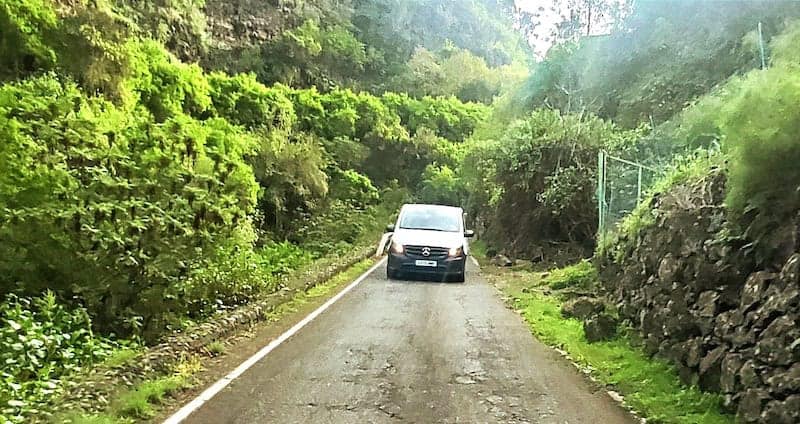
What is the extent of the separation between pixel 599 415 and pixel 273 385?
3069 millimetres

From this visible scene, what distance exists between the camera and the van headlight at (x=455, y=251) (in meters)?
18.4

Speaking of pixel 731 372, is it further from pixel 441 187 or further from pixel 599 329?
pixel 441 187

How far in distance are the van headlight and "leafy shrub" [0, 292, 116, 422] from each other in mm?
9341

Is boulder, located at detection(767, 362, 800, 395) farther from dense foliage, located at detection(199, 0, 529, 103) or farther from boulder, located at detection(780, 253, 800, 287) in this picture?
dense foliage, located at detection(199, 0, 529, 103)

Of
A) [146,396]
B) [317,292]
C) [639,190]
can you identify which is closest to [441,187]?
[317,292]

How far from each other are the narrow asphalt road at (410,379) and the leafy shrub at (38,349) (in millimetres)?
1513

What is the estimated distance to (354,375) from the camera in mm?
7992

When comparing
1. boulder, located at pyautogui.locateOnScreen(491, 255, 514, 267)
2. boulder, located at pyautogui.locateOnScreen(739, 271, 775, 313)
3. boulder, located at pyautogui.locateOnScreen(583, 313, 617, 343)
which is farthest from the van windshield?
boulder, located at pyautogui.locateOnScreen(739, 271, 775, 313)

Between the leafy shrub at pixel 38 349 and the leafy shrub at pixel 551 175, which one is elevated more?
the leafy shrub at pixel 551 175

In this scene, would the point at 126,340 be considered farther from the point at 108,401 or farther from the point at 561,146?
the point at 561,146

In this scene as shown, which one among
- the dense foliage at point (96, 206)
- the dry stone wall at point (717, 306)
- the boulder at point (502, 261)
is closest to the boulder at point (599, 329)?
the dry stone wall at point (717, 306)

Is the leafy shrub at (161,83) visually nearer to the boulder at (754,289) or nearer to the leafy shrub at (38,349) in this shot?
the leafy shrub at (38,349)

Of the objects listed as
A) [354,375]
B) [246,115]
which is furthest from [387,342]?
[246,115]

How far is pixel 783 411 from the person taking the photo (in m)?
5.31
